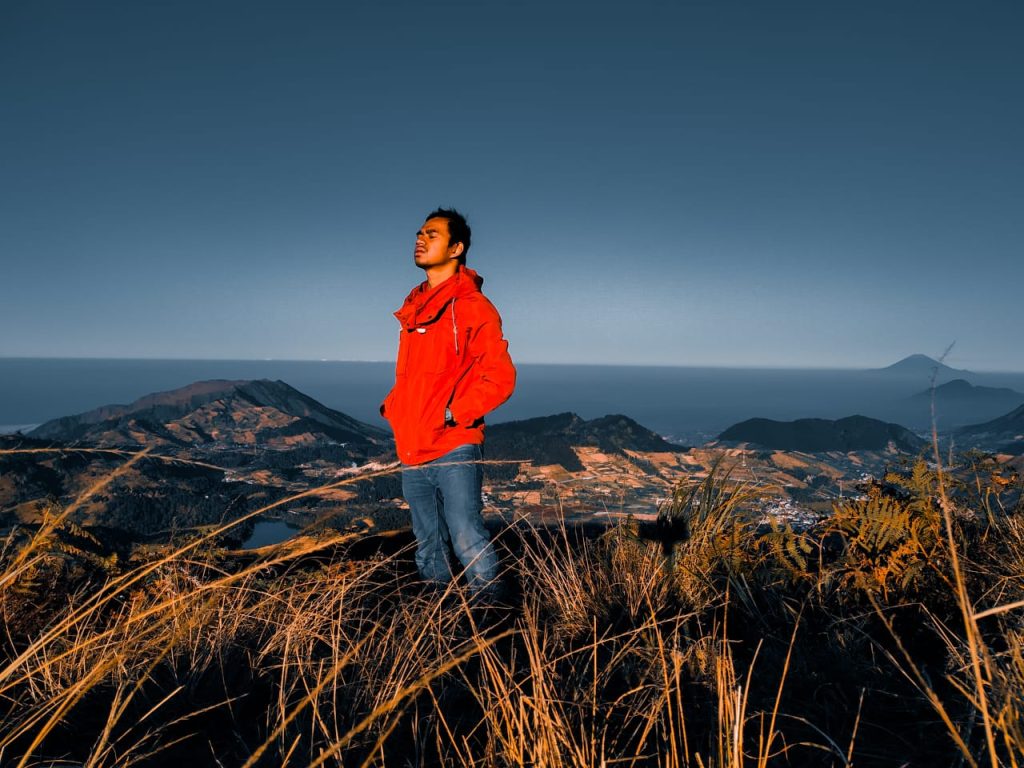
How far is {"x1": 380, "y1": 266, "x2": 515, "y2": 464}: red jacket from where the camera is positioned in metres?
2.30

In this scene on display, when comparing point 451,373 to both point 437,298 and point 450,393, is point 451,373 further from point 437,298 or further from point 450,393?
point 437,298

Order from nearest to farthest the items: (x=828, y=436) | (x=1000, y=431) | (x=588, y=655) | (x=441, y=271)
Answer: (x=588, y=655) → (x=441, y=271) → (x=828, y=436) → (x=1000, y=431)

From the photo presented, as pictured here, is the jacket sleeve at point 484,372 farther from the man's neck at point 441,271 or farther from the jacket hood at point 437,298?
the man's neck at point 441,271

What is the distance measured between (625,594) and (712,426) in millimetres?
117979

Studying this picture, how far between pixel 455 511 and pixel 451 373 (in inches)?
25.4

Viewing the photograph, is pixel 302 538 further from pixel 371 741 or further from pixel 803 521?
pixel 803 521

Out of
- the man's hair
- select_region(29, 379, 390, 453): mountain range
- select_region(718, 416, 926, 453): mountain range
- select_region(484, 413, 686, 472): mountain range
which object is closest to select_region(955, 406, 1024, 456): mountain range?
select_region(718, 416, 926, 453): mountain range

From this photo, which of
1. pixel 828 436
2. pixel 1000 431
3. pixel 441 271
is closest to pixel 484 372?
pixel 441 271

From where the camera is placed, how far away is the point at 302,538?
193 centimetres

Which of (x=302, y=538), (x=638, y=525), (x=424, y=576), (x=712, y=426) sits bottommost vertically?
(x=712, y=426)

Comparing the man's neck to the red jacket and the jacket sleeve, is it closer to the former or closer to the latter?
the red jacket

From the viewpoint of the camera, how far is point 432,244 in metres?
2.53

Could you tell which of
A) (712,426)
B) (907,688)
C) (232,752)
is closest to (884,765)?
(907,688)

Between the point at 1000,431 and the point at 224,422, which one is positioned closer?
the point at 1000,431
